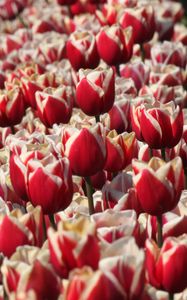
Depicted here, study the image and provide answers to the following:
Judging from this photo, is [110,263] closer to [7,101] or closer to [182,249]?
[182,249]

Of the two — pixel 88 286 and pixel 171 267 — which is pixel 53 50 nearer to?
pixel 171 267

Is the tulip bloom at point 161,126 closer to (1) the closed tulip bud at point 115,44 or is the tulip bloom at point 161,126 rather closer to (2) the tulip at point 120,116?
(2) the tulip at point 120,116

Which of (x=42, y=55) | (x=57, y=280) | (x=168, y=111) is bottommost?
(x=42, y=55)

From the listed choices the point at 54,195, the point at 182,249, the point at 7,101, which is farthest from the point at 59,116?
the point at 182,249

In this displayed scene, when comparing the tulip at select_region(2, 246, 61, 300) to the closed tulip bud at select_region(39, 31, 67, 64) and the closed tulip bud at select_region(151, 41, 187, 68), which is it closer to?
the closed tulip bud at select_region(151, 41, 187, 68)

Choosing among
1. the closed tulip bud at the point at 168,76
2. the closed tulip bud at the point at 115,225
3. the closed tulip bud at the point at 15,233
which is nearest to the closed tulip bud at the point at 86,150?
the closed tulip bud at the point at 115,225

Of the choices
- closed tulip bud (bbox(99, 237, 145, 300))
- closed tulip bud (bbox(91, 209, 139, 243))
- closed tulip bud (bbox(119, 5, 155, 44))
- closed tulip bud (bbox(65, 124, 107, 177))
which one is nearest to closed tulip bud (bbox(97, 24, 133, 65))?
closed tulip bud (bbox(119, 5, 155, 44))
